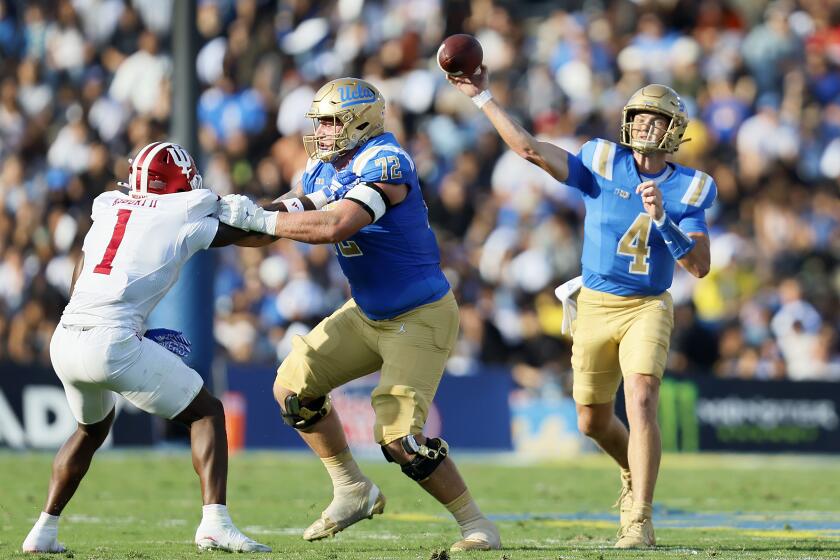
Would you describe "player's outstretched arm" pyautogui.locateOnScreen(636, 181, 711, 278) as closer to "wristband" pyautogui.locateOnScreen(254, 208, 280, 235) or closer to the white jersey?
"wristband" pyautogui.locateOnScreen(254, 208, 280, 235)

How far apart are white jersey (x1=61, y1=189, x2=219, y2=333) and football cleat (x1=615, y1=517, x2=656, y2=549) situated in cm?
242

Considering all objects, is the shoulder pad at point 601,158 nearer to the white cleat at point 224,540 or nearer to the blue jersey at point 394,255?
the blue jersey at point 394,255

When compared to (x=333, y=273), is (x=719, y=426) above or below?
below

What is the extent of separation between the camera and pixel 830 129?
16.8m

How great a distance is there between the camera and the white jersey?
6426 mm

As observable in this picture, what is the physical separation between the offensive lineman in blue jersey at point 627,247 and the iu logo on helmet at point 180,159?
1.54 m

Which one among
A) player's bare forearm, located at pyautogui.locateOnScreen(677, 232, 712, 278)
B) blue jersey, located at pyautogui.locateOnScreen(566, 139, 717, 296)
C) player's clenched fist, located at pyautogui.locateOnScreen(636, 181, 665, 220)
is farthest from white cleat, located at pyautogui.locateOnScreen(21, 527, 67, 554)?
player's bare forearm, located at pyautogui.locateOnScreen(677, 232, 712, 278)

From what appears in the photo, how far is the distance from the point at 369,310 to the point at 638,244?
148cm

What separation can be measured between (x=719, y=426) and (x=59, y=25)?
10834 mm

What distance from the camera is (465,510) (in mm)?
6887

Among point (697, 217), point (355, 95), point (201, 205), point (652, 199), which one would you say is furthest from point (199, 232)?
point (697, 217)

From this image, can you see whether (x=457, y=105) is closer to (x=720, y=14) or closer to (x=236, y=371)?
(x=720, y=14)

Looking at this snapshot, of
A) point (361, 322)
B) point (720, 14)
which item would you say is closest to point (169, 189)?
point (361, 322)

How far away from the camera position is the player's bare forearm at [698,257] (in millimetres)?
7246
